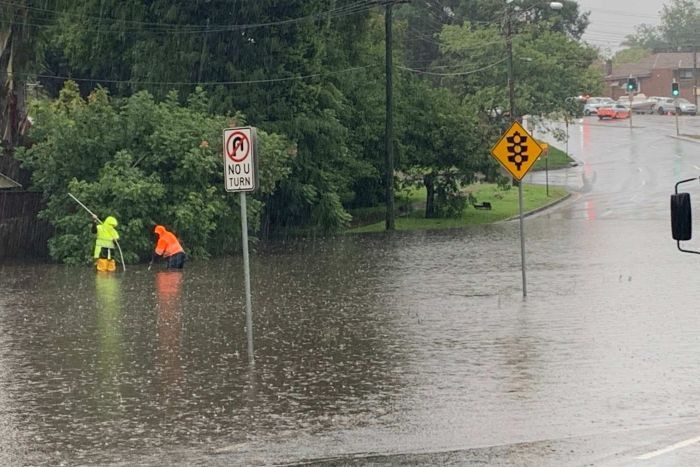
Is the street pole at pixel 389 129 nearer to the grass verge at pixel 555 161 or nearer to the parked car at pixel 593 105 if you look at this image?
the grass verge at pixel 555 161

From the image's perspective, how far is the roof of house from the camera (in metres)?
145

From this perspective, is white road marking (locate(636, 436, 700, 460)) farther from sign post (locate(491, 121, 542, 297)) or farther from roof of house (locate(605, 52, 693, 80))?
roof of house (locate(605, 52, 693, 80))

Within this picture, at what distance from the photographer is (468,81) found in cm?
7906

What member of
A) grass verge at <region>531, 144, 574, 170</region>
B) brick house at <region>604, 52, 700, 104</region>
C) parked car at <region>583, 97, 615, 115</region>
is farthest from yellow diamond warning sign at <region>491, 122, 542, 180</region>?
brick house at <region>604, 52, 700, 104</region>

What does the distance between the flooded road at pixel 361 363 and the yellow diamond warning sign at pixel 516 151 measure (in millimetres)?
2342

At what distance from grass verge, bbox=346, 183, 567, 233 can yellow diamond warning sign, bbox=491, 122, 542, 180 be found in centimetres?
2677

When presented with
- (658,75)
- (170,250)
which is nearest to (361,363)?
(170,250)

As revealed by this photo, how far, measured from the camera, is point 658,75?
147125 millimetres

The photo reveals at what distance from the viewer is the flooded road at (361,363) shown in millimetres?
11117

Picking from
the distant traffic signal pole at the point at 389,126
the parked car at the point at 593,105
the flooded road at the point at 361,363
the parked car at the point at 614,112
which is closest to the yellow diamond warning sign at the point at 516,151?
the flooded road at the point at 361,363

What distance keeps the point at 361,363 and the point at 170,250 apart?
16.4 meters

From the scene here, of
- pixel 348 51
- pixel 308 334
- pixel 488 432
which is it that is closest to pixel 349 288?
pixel 308 334

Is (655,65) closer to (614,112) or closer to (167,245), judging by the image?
(614,112)

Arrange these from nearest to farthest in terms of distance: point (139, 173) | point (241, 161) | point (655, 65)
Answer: point (241, 161) < point (139, 173) < point (655, 65)
